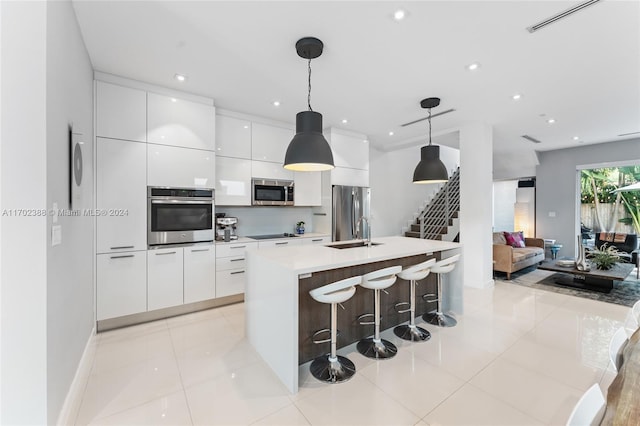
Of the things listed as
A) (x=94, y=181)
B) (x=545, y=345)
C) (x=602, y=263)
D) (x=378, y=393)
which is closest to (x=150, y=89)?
(x=94, y=181)

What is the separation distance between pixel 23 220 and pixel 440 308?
3.63 m

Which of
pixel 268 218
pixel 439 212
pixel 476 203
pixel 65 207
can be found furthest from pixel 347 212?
pixel 65 207

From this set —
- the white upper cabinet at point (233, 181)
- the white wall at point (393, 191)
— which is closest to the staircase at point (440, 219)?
the white wall at point (393, 191)

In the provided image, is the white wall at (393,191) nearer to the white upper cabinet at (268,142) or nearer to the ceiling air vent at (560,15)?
the white upper cabinet at (268,142)

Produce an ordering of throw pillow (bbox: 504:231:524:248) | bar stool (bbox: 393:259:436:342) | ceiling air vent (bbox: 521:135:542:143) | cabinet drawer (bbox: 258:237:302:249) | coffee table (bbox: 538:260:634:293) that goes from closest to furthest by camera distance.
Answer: bar stool (bbox: 393:259:436:342) → cabinet drawer (bbox: 258:237:302:249) → coffee table (bbox: 538:260:634:293) → ceiling air vent (bbox: 521:135:542:143) → throw pillow (bbox: 504:231:524:248)

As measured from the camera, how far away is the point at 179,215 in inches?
130

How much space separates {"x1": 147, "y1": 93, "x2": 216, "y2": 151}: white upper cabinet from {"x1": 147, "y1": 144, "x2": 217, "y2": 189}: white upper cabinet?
88 mm

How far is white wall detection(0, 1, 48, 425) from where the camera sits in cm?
132

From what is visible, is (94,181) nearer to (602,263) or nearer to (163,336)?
(163,336)

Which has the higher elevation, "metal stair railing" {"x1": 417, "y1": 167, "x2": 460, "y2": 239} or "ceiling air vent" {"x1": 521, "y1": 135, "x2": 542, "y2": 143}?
"ceiling air vent" {"x1": 521, "y1": 135, "x2": 542, "y2": 143}

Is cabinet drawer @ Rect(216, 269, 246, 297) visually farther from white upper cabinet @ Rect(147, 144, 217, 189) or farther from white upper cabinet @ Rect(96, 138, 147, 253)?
white upper cabinet @ Rect(147, 144, 217, 189)

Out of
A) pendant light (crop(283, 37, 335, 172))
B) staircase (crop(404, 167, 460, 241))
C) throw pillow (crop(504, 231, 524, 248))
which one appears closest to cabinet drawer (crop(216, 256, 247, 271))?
pendant light (crop(283, 37, 335, 172))

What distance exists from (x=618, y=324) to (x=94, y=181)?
6.10 metres

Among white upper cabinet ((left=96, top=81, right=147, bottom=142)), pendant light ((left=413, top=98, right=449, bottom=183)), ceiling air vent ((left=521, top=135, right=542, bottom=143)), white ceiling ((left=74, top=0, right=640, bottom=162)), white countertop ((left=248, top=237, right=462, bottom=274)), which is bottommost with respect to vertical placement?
white countertop ((left=248, top=237, right=462, bottom=274))
